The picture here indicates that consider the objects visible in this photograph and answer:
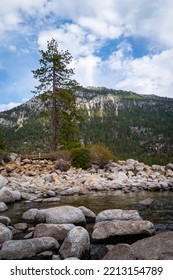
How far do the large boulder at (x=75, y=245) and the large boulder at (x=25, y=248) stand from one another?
40cm

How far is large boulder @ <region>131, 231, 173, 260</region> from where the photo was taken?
652 centimetres

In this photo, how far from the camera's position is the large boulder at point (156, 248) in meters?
6.52

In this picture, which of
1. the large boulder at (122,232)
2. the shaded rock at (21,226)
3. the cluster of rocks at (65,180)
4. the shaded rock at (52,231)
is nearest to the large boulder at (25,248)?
the shaded rock at (52,231)

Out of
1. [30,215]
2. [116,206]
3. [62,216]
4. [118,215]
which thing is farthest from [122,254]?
[116,206]

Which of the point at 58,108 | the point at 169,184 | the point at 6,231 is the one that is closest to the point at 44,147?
the point at 58,108

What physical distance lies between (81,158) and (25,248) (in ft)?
67.0

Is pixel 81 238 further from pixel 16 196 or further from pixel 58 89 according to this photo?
pixel 58 89

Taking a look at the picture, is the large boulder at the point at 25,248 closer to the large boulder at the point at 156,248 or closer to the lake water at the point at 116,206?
the large boulder at the point at 156,248

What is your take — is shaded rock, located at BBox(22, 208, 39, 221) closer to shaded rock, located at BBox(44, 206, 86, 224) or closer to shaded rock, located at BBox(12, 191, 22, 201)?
shaded rock, located at BBox(44, 206, 86, 224)

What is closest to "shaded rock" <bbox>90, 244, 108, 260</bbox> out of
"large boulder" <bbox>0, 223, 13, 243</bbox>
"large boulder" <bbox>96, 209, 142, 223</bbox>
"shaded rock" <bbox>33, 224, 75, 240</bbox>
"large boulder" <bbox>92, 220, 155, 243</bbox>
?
"large boulder" <bbox>92, 220, 155, 243</bbox>

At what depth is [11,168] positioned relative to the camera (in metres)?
24.7

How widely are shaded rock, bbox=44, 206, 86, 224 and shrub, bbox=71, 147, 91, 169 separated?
1678 centimetres
